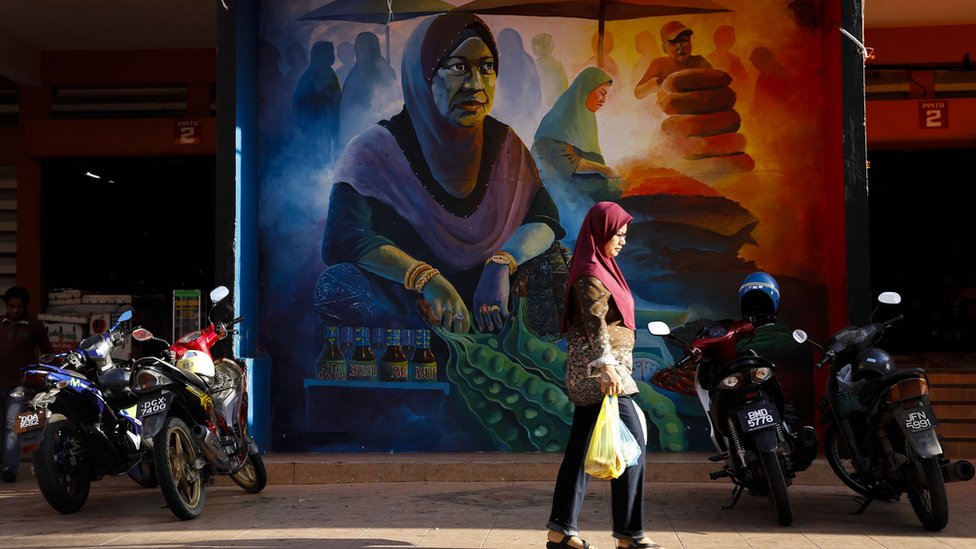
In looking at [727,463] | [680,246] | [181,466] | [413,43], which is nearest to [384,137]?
[413,43]

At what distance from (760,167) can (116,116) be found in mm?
7145

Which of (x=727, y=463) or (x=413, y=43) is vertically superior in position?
(x=413, y=43)

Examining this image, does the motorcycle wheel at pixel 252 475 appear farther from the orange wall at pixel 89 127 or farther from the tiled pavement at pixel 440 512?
the orange wall at pixel 89 127

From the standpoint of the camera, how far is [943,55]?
1070 cm

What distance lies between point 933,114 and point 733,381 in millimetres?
5848

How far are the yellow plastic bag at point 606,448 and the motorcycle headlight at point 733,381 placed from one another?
4.91 feet

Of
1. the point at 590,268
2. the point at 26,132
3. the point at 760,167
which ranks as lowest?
the point at 590,268

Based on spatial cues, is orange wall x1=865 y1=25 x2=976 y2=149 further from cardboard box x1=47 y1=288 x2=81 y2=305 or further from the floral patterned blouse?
cardboard box x1=47 y1=288 x2=81 y2=305

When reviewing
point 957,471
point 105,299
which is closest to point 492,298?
point 957,471

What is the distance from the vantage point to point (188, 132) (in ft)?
37.3

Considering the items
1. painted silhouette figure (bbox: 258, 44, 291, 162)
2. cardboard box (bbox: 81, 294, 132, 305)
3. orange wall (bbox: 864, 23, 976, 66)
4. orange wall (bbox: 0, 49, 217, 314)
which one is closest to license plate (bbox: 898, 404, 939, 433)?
painted silhouette figure (bbox: 258, 44, 291, 162)

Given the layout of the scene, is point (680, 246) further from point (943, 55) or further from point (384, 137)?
point (943, 55)

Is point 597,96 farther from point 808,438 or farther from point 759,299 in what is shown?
point 808,438

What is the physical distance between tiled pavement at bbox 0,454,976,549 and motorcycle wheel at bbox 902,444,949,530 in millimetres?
100
